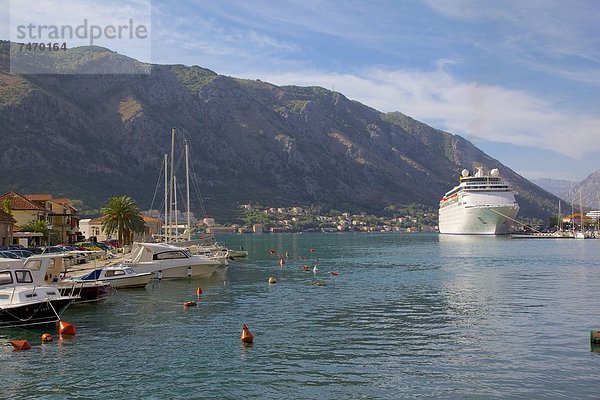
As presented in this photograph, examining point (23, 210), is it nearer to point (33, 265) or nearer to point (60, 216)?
point (60, 216)

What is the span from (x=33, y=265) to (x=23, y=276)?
2.55 metres

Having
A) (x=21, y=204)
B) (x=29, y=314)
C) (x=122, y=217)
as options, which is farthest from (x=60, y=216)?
(x=29, y=314)

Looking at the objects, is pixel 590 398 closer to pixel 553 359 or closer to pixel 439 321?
pixel 553 359

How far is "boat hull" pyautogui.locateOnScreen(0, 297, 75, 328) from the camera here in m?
34.3

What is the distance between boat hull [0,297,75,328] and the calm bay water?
69 cm

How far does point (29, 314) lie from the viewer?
3466 centimetres

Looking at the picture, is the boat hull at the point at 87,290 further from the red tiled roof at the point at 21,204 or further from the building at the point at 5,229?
the red tiled roof at the point at 21,204

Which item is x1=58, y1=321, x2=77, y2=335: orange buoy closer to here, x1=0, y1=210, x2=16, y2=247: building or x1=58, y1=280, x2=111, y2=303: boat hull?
x1=58, y1=280, x2=111, y2=303: boat hull

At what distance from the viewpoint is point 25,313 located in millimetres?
34594

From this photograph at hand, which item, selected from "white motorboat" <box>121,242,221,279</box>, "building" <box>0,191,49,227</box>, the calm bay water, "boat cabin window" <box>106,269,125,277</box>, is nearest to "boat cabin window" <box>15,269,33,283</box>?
the calm bay water

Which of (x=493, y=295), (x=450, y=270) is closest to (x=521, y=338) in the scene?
(x=493, y=295)

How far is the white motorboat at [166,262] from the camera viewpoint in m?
62.0

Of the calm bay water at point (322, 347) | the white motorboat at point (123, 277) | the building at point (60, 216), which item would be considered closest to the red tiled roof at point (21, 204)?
the building at point (60, 216)

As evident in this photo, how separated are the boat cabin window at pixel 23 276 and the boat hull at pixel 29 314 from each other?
135 inches
